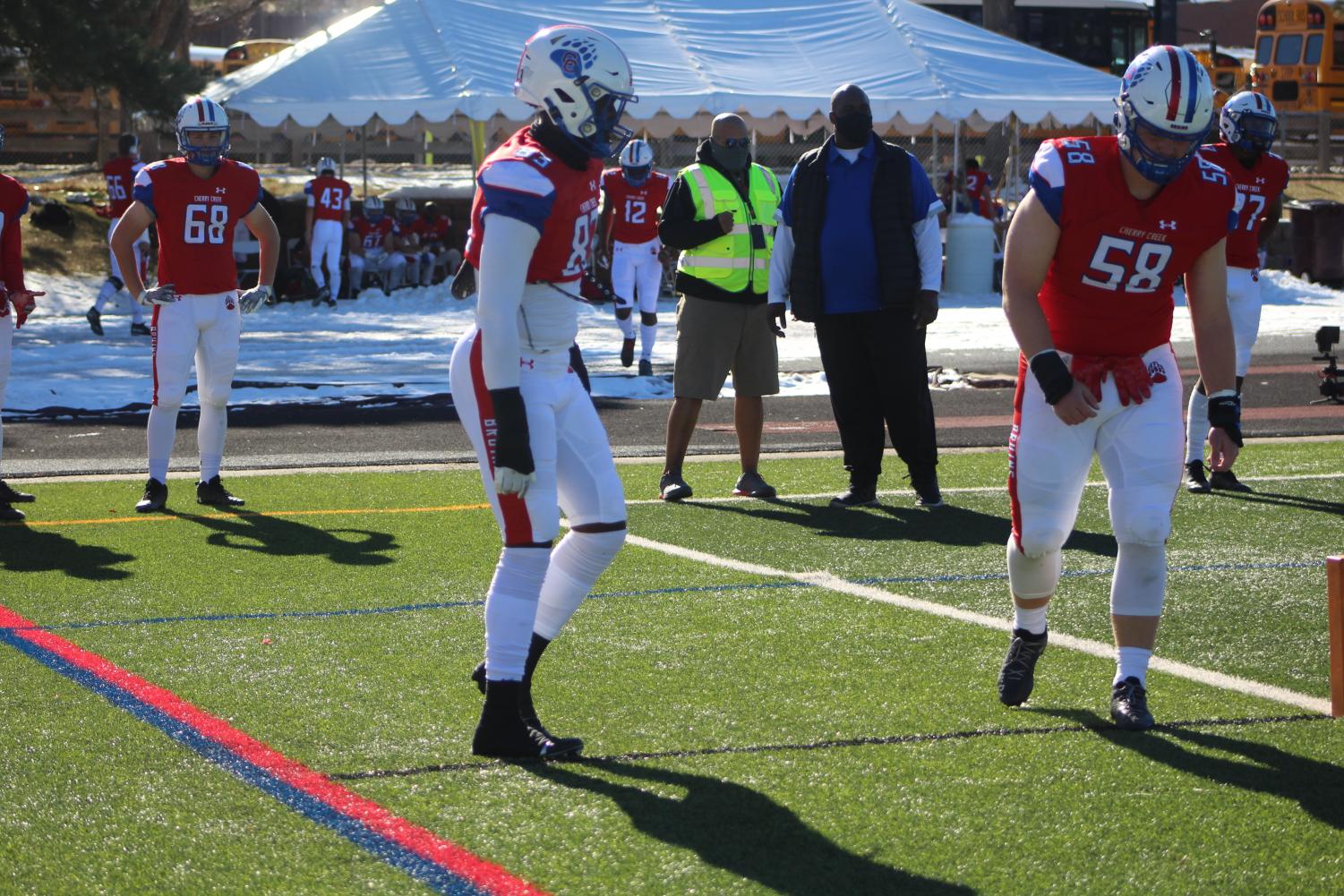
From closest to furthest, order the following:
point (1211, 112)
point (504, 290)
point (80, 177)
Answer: point (504, 290) → point (1211, 112) → point (80, 177)

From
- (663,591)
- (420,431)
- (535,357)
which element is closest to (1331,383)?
(420,431)

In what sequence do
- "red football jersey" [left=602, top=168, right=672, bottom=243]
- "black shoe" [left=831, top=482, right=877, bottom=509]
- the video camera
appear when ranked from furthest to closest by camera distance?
"red football jersey" [left=602, top=168, right=672, bottom=243]
the video camera
"black shoe" [left=831, top=482, right=877, bottom=509]

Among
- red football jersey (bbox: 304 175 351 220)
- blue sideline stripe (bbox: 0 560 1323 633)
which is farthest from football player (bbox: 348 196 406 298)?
blue sideline stripe (bbox: 0 560 1323 633)

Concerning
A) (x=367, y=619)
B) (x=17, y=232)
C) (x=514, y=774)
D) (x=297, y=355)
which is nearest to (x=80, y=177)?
(x=297, y=355)

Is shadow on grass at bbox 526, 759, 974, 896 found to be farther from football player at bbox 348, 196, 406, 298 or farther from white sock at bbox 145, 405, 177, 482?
football player at bbox 348, 196, 406, 298

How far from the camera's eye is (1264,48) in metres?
40.1

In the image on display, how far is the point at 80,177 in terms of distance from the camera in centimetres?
3400

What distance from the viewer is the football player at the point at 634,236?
16219 mm

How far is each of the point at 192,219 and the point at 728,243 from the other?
9.34 feet

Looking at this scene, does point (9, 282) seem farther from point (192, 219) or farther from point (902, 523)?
point (902, 523)

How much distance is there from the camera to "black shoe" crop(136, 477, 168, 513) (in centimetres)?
891

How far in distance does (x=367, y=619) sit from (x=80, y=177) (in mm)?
30296

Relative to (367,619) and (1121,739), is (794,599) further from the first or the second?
(1121,739)

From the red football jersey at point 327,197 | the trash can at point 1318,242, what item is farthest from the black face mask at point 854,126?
the trash can at point 1318,242
